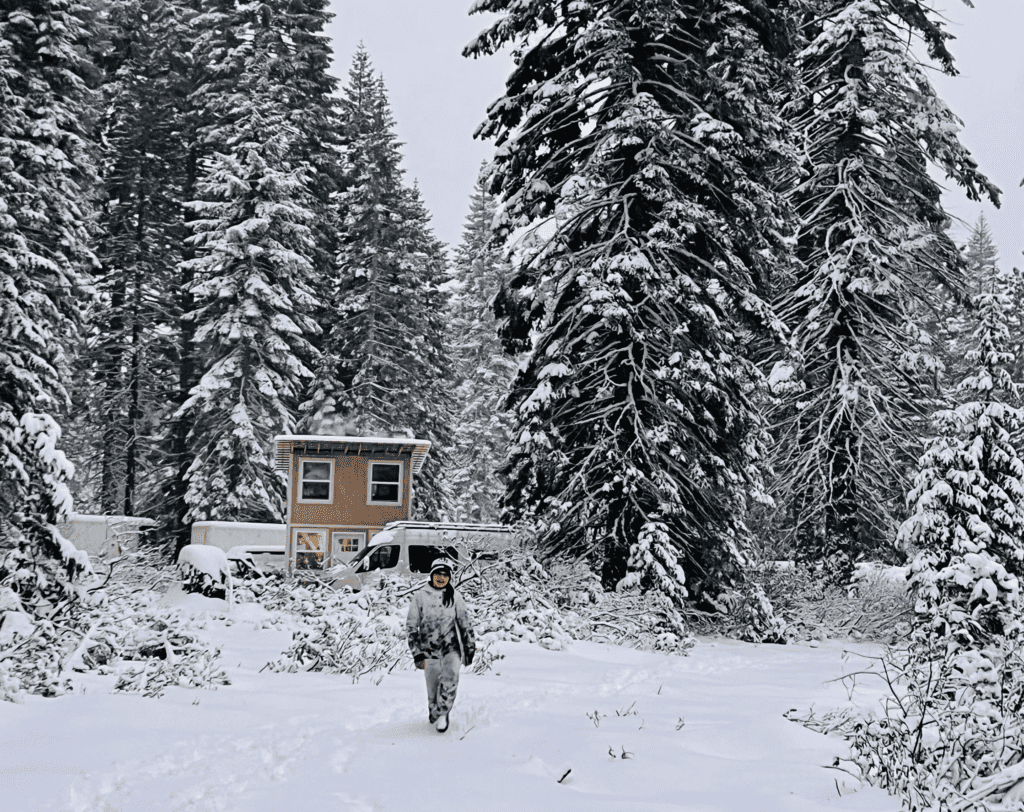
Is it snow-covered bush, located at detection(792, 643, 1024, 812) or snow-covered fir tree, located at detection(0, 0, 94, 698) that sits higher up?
snow-covered fir tree, located at detection(0, 0, 94, 698)

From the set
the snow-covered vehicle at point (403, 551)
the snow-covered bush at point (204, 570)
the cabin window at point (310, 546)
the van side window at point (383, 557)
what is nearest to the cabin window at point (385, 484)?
the cabin window at point (310, 546)

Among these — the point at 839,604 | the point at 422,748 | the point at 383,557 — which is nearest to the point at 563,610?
the point at 839,604

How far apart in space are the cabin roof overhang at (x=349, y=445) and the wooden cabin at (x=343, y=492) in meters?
0.03

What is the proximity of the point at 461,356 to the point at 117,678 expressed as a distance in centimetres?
3919

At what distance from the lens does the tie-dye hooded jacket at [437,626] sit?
8.85 metres

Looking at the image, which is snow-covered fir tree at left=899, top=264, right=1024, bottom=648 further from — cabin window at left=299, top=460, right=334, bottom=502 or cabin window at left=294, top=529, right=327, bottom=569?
cabin window at left=299, top=460, right=334, bottom=502

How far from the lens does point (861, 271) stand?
68.1 ft

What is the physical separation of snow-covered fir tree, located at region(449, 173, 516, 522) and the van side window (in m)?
20.1

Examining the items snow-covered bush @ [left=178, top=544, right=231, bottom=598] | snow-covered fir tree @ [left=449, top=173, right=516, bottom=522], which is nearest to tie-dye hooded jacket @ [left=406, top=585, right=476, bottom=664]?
snow-covered bush @ [left=178, top=544, right=231, bottom=598]

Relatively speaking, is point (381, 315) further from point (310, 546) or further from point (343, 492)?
point (310, 546)

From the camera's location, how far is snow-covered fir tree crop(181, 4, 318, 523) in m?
30.7

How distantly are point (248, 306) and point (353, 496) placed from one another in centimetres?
708

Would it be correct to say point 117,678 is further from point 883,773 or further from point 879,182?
point 879,182

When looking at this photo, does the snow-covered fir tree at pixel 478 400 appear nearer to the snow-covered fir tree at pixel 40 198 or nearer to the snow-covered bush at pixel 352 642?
the snow-covered fir tree at pixel 40 198
